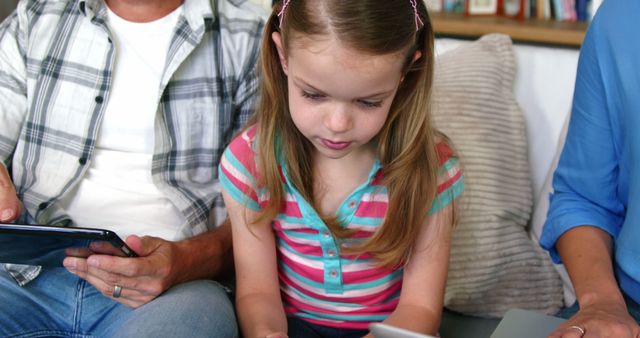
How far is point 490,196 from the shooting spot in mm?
1640

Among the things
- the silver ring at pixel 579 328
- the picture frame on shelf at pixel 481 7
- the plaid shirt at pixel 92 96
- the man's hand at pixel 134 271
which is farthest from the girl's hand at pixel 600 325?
the picture frame on shelf at pixel 481 7

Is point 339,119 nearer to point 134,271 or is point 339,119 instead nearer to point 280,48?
point 280,48

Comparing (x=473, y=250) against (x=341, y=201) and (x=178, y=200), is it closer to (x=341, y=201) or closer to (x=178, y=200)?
(x=341, y=201)

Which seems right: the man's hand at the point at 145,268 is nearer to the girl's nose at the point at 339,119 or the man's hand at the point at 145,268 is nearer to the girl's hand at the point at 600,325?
the girl's nose at the point at 339,119

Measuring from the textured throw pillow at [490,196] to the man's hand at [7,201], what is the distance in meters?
0.79

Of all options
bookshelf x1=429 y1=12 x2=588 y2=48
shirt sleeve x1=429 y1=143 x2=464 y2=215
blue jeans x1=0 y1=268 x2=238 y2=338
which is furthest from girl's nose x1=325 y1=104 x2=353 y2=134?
bookshelf x1=429 y1=12 x2=588 y2=48

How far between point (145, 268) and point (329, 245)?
296 mm

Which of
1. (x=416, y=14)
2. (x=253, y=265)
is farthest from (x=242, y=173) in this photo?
(x=416, y=14)

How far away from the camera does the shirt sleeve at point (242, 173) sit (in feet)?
4.53

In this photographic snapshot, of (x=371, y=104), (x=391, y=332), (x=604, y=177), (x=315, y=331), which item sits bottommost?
(x=315, y=331)

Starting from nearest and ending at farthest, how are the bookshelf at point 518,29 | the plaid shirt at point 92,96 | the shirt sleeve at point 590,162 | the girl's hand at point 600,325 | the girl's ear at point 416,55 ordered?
1. the girl's hand at point 600,325
2. the girl's ear at point 416,55
3. the shirt sleeve at point 590,162
4. the plaid shirt at point 92,96
5. the bookshelf at point 518,29

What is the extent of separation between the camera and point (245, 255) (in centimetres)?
140

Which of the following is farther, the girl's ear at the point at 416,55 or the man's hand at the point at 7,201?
the man's hand at the point at 7,201

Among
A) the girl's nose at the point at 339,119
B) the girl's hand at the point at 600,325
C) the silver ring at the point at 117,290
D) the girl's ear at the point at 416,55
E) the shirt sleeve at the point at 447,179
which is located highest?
the girl's ear at the point at 416,55
